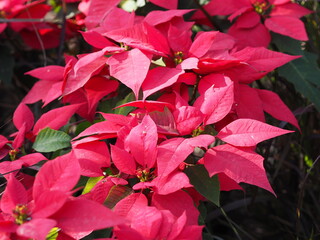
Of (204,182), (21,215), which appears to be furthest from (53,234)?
(204,182)

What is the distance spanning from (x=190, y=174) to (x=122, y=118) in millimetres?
132

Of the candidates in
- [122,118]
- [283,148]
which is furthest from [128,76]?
[283,148]

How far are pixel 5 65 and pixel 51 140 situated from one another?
0.47 metres

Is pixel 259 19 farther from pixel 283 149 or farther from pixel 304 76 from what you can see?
pixel 283 149

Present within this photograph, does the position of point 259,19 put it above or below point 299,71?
above

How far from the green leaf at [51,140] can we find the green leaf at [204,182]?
0.66 ft

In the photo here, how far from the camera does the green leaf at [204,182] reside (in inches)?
25.3

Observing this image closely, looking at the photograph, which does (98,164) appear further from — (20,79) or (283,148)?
(20,79)

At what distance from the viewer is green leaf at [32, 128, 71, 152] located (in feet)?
2.42

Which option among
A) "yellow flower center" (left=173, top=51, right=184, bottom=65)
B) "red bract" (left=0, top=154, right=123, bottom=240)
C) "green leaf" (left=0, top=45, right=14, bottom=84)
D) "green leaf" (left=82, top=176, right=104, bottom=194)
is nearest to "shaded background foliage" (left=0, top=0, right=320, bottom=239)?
"green leaf" (left=0, top=45, right=14, bottom=84)

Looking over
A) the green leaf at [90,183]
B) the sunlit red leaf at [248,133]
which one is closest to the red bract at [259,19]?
the sunlit red leaf at [248,133]

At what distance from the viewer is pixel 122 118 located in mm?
708

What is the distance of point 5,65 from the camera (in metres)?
1.15

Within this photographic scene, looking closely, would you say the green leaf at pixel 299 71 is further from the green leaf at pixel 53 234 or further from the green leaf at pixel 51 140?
the green leaf at pixel 53 234
